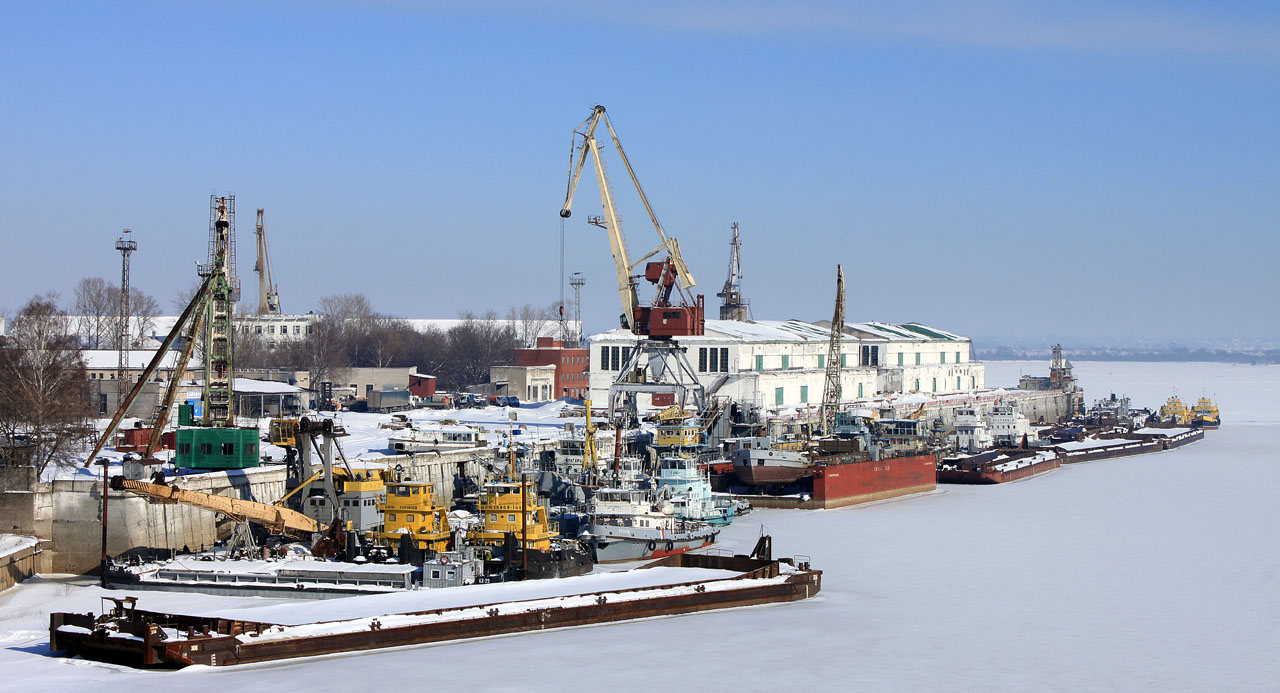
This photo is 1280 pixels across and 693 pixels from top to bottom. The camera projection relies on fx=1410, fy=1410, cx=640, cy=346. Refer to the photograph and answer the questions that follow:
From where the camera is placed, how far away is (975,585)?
35.2m

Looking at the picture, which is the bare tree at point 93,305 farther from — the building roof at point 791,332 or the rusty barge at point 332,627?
the rusty barge at point 332,627

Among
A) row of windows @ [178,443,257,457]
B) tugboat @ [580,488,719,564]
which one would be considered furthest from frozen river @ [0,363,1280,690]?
row of windows @ [178,443,257,457]

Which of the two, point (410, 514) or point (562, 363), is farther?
point (562, 363)

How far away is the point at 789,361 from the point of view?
292ft

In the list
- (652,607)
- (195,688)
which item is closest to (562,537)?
Result: (652,607)

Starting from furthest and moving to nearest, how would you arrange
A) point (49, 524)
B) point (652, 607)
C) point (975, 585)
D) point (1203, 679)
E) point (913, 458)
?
point (913, 458)
point (49, 524)
point (975, 585)
point (652, 607)
point (1203, 679)

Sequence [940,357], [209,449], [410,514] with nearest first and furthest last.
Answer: [410,514], [209,449], [940,357]

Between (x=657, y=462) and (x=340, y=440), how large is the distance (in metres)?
13.0

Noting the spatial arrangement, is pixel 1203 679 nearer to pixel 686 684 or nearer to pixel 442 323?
pixel 686 684

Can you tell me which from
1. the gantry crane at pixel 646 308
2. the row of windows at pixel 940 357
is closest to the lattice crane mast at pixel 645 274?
the gantry crane at pixel 646 308

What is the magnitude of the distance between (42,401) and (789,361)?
52283mm

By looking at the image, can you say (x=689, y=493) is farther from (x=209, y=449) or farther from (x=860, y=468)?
(x=209, y=449)

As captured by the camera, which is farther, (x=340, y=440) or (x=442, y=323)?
(x=442, y=323)

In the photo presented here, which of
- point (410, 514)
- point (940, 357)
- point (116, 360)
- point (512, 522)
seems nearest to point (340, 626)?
point (512, 522)
